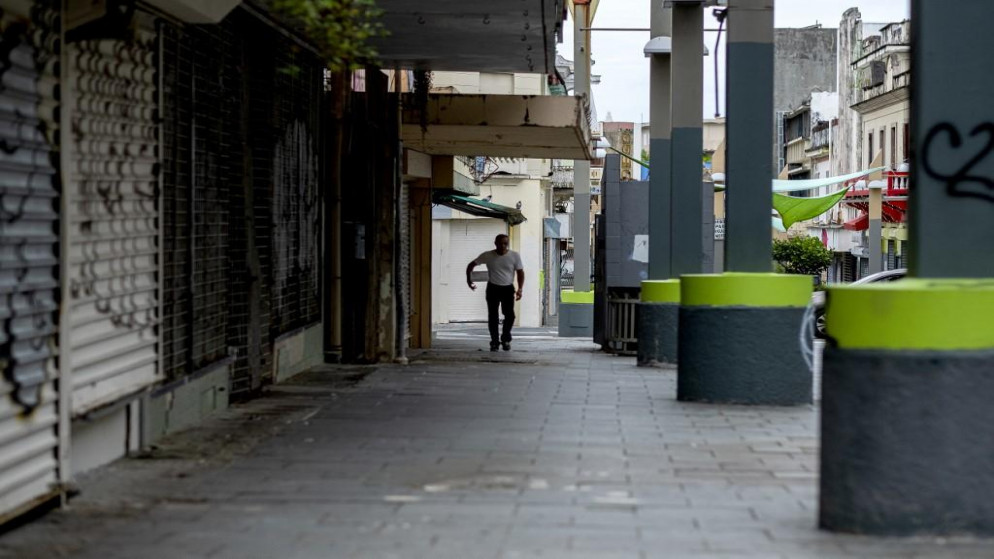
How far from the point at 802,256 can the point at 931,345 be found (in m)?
58.1

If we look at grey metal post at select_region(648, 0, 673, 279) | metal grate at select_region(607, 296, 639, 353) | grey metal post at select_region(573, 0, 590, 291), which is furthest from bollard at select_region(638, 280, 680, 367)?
grey metal post at select_region(573, 0, 590, 291)

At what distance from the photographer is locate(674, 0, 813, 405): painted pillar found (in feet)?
38.1

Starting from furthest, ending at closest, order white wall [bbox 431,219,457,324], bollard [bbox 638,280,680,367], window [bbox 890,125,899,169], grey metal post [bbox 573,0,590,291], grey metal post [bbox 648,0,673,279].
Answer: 1. window [bbox 890,125,899,169]
2. white wall [bbox 431,219,457,324]
3. grey metal post [bbox 573,0,590,291]
4. grey metal post [bbox 648,0,673,279]
5. bollard [bbox 638,280,680,367]

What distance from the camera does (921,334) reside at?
239 inches

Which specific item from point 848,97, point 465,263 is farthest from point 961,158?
point 848,97

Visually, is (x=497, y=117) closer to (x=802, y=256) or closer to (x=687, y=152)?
(x=687, y=152)

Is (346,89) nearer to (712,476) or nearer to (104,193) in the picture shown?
(104,193)

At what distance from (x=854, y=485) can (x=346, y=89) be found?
34.6 ft

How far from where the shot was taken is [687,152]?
18312 millimetres

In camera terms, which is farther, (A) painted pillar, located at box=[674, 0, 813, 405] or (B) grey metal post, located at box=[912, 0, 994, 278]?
(A) painted pillar, located at box=[674, 0, 813, 405]

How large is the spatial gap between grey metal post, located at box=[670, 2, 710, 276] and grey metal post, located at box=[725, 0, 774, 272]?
17.6 ft

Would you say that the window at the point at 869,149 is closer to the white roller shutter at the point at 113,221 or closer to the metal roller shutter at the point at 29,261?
the white roller shutter at the point at 113,221

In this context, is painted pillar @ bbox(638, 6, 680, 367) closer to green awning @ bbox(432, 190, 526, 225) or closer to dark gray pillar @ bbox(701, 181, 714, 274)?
dark gray pillar @ bbox(701, 181, 714, 274)

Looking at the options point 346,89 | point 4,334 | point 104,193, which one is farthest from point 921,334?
point 346,89
